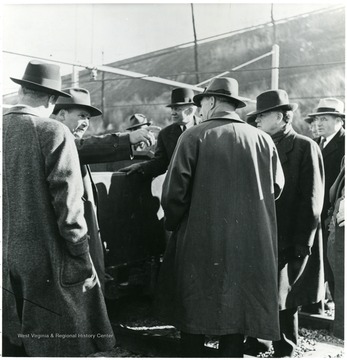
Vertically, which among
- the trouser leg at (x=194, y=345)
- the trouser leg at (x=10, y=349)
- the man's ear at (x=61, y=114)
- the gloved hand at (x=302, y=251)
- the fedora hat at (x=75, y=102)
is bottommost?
the trouser leg at (x=194, y=345)

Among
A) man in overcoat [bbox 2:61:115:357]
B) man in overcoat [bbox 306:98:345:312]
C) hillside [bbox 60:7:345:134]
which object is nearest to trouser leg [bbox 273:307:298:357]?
man in overcoat [bbox 306:98:345:312]

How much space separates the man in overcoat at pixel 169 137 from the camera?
13.0ft

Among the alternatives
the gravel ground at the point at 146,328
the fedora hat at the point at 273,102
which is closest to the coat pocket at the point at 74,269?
the gravel ground at the point at 146,328

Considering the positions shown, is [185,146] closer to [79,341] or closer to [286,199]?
[286,199]

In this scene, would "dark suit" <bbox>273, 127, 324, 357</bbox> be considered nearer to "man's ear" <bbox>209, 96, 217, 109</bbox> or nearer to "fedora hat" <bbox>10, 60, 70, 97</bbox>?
"man's ear" <bbox>209, 96, 217, 109</bbox>

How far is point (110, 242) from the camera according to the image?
3648 millimetres

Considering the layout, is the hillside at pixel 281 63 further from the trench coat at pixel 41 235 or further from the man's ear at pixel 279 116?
the trench coat at pixel 41 235

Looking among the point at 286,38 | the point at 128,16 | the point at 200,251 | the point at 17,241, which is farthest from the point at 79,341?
the point at 286,38

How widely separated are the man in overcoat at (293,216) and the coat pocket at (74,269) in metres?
1.62

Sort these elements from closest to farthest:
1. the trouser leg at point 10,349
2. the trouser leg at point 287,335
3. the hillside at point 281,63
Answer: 1. the trouser leg at point 10,349
2. the trouser leg at point 287,335
3. the hillside at point 281,63

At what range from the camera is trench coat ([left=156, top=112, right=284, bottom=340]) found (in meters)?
2.87

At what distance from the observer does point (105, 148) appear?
3.18 metres

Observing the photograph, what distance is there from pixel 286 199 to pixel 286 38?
13788 mm

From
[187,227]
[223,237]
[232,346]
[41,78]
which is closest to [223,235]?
[223,237]
